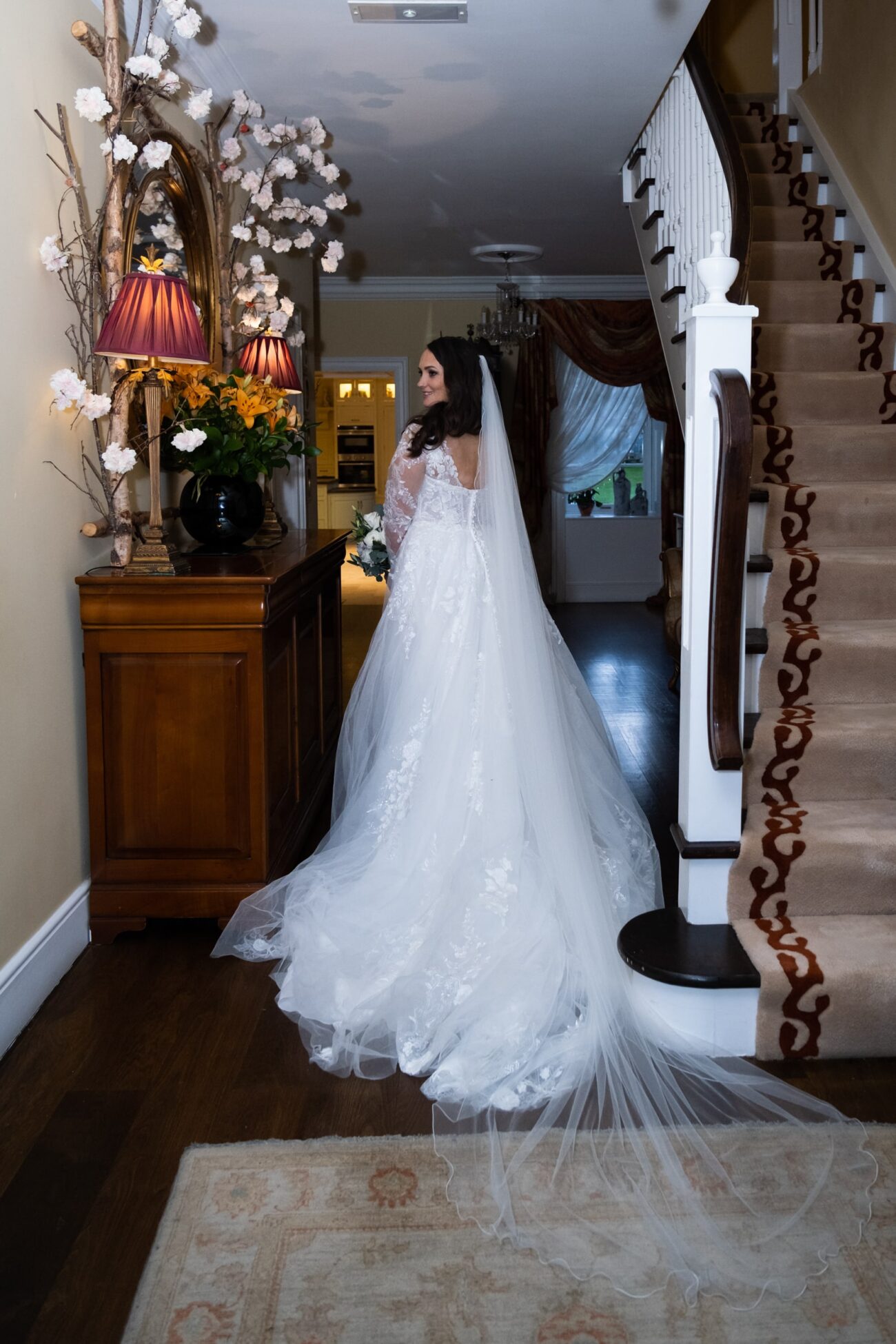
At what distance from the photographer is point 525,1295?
183 cm

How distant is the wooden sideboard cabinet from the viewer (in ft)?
10.5

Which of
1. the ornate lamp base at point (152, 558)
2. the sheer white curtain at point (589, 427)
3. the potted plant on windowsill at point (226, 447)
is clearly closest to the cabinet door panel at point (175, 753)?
the ornate lamp base at point (152, 558)

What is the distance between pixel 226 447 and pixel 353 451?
1368 cm

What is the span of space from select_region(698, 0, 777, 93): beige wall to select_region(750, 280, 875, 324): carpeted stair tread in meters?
3.29

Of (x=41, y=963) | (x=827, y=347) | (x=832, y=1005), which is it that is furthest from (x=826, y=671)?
(x=41, y=963)

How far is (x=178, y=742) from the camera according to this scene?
3.25 metres

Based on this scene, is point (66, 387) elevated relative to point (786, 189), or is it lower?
lower

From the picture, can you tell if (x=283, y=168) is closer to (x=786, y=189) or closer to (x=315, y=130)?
(x=315, y=130)

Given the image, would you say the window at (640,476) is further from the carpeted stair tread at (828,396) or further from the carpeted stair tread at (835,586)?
the carpeted stair tread at (835,586)

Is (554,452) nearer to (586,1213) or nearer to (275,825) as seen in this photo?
(275,825)

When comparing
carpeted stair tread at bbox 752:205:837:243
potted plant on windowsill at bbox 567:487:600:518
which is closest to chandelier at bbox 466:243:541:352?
potted plant on windowsill at bbox 567:487:600:518

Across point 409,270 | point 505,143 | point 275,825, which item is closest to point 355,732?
point 275,825

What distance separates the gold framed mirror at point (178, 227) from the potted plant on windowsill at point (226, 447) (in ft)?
0.98

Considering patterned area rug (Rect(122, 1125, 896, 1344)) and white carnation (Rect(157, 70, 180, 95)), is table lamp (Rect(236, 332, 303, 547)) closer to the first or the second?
white carnation (Rect(157, 70, 180, 95))
